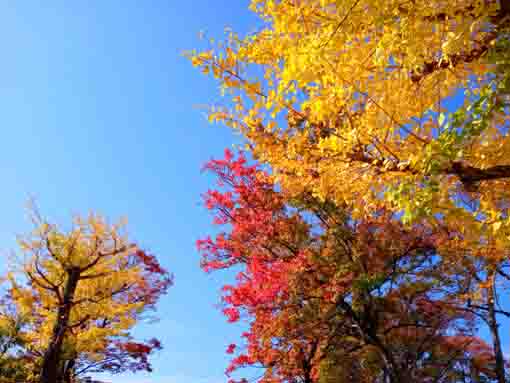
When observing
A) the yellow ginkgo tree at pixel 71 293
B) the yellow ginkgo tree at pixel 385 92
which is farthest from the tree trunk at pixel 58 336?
the yellow ginkgo tree at pixel 385 92

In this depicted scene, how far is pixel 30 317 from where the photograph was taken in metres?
13.2

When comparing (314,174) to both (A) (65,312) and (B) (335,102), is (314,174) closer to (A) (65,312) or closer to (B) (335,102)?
(B) (335,102)

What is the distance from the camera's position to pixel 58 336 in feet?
34.9

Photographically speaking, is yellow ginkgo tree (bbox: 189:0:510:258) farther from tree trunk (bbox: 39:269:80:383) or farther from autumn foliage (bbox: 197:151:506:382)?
tree trunk (bbox: 39:269:80:383)

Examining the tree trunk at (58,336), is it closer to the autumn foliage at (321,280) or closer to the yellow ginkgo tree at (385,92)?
the autumn foliage at (321,280)

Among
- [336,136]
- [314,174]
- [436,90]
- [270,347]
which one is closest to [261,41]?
[336,136]

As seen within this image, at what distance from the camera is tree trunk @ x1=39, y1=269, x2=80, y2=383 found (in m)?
10.1

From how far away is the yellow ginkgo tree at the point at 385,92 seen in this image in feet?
9.68

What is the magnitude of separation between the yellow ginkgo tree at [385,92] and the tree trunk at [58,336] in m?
9.94

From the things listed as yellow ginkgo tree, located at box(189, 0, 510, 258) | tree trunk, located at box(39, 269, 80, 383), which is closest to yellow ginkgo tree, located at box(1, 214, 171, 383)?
tree trunk, located at box(39, 269, 80, 383)

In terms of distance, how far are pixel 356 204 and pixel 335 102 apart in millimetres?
1506

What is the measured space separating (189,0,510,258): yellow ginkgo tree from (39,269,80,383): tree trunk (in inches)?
391

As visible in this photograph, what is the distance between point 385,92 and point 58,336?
453 inches

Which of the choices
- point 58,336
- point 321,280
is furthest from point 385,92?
point 58,336
